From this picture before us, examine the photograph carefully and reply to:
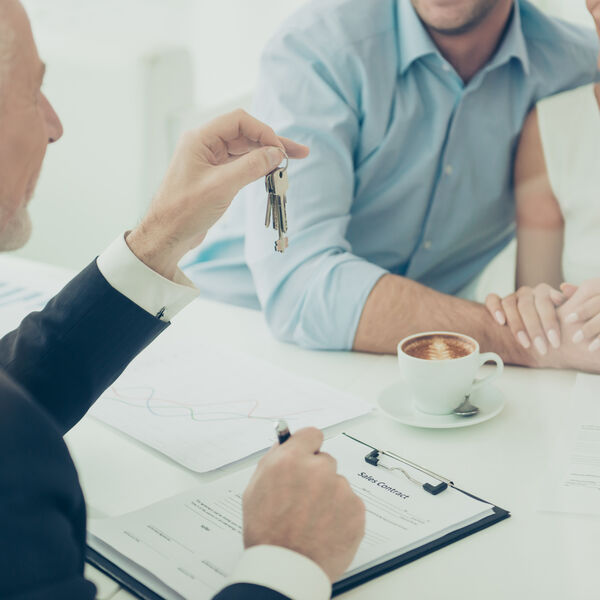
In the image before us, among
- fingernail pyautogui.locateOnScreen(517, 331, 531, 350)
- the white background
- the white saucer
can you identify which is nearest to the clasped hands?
fingernail pyautogui.locateOnScreen(517, 331, 531, 350)

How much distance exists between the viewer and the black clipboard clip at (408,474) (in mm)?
620

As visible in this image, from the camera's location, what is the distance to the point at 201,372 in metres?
0.88

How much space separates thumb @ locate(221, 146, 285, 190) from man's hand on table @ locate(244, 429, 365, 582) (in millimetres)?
313

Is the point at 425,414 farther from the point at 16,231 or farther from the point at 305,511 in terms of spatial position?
the point at 16,231

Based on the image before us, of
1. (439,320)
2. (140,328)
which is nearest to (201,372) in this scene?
(140,328)

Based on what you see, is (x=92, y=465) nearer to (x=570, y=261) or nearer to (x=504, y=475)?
(x=504, y=475)

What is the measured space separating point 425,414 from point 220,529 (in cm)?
27

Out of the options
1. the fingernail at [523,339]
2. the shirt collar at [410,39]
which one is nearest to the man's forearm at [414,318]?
the fingernail at [523,339]

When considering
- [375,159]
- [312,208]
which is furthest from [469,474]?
[375,159]

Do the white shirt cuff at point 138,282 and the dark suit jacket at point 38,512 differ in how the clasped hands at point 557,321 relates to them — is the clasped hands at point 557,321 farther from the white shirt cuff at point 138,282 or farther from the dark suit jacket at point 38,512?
the dark suit jacket at point 38,512

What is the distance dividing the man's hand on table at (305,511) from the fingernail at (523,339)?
442 mm

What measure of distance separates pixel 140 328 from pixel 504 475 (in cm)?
35

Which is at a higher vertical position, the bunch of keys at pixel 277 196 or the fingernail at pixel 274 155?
the fingernail at pixel 274 155

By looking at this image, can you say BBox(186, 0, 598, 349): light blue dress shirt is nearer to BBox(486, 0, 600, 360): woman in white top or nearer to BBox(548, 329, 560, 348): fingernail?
BBox(486, 0, 600, 360): woman in white top
